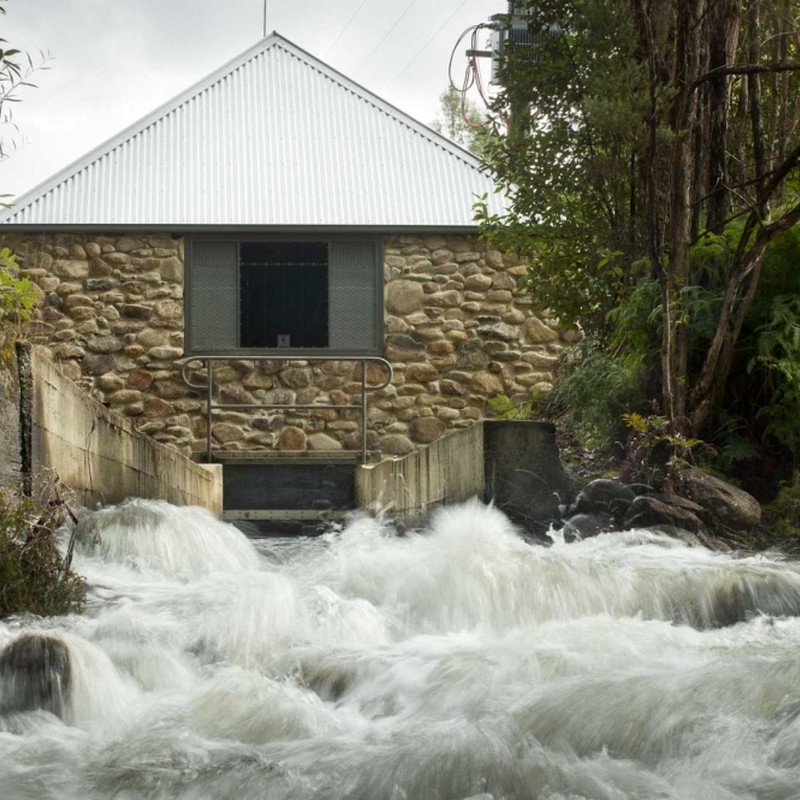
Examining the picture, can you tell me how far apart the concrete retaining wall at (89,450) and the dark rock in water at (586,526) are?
110 inches

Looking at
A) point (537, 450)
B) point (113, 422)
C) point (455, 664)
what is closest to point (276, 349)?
point (113, 422)

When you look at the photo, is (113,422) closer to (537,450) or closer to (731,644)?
(537,450)

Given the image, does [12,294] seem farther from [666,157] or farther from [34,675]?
[666,157]

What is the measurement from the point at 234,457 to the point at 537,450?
6.07 meters

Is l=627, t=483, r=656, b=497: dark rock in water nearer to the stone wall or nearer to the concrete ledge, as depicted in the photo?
the concrete ledge

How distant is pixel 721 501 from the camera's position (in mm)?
7234

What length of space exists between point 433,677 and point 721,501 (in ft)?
9.82

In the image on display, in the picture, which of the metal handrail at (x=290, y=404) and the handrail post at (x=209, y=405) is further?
the metal handrail at (x=290, y=404)

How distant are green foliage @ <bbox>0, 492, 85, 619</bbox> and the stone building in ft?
25.2

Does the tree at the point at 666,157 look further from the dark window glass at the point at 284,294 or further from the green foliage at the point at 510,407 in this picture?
the dark window glass at the point at 284,294

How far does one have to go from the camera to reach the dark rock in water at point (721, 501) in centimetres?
720

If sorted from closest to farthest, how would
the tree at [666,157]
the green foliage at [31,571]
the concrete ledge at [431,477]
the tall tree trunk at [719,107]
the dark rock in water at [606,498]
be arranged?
the green foliage at [31,571]
the dark rock in water at [606,498]
the tree at [666,157]
the concrete ledge at [431,477]
the tall tree trunk at [719,107]

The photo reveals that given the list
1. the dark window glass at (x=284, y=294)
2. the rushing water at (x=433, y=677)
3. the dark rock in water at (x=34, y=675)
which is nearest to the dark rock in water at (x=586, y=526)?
the rushing water at (x=433, y=677)

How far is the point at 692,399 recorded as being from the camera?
7.81 metres
